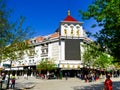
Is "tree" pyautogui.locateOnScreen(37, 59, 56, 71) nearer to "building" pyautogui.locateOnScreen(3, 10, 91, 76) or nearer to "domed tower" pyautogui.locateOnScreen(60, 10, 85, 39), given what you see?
"building" pyautogui.locateOnScreen(3, 10, 91, 76)

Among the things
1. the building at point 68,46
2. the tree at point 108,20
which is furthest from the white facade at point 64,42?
the tree at point 108,20

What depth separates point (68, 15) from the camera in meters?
75.8

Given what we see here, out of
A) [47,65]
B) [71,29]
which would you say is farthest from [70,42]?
[47,65]

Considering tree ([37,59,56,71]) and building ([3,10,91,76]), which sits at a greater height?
building ([3,10,91,76])

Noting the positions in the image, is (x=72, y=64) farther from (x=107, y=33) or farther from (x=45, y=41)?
(x=107, y=33)

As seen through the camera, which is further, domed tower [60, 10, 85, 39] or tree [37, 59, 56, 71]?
domed tower [60, 10, 85, 39]

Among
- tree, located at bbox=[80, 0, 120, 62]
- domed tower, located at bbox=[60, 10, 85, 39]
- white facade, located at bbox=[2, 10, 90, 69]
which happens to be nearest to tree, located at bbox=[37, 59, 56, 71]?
white facade, located at bbox=[2, 10, 90, 69]

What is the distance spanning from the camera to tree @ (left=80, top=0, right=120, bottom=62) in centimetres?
1833

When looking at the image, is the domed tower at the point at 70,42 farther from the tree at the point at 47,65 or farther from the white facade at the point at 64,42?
the tree at the point at 47,65

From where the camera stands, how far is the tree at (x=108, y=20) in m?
18.3

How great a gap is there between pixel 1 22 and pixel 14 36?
1.87m

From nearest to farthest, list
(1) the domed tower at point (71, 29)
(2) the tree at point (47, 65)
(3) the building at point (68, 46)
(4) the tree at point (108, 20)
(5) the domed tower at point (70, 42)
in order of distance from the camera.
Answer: (4) the tree at point (108, 20), (2) the tree at point (47, 65), (3) the building at point (68, 46), (5) the domed tower at point (70, 42), (1) the domed tower at point (71, 29)

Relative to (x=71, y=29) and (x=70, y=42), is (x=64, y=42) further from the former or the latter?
(x=71, y=29)

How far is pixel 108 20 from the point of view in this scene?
19844mm
